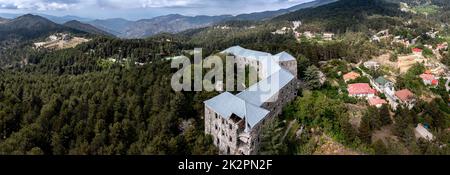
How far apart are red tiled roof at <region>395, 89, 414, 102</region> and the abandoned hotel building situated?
26834 mm

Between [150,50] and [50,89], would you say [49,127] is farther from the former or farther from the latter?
[150,50]

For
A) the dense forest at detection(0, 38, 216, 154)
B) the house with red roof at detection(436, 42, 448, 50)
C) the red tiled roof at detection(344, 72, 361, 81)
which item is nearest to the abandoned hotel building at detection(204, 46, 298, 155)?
the dense forest at detection(0, 38, 216, 154)

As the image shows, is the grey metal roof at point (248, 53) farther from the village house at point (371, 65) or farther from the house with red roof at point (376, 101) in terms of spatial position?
the village house at point (371, 65)

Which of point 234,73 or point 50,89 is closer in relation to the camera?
point 234,73

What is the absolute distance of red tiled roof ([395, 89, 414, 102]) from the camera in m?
65.2

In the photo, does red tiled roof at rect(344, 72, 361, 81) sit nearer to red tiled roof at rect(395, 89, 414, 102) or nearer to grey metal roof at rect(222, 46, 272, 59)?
red tiled roof at rect(395, 89, 414, 102)

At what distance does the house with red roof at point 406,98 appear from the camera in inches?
2494

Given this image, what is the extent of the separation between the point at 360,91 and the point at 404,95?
461 inches

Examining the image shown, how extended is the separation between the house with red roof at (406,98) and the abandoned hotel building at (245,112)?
2571 centimetres

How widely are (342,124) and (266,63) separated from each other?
65.1ft

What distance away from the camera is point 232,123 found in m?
38.0

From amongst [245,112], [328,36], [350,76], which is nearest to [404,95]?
[350,76]

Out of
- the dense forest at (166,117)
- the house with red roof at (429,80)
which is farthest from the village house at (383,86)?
the house with red roof at (429,80)
